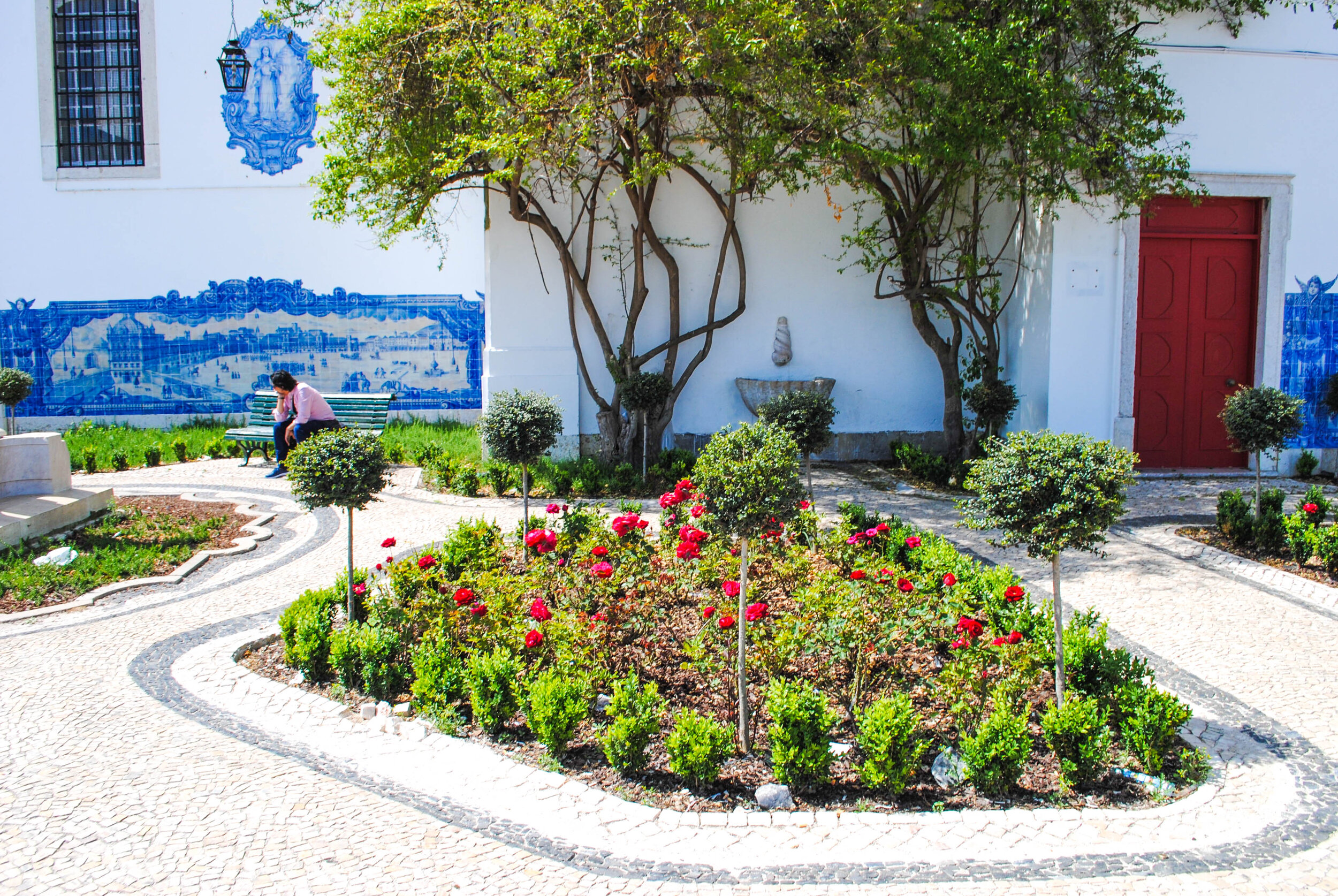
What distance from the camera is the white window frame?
13281mm

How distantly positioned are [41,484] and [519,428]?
429 cm

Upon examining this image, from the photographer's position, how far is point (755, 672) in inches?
165

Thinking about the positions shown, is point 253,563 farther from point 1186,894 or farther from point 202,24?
point 202,24

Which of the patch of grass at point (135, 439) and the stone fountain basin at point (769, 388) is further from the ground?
the stone fountain basin at point (769, 388)

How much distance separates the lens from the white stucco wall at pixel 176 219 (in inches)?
522

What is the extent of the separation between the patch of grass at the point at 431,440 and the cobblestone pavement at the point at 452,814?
17.9 feet

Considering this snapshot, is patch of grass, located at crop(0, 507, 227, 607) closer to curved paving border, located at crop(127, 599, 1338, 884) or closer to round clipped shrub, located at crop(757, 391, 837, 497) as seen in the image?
curved paving border, located at crop(127, 599, 1338, 884)

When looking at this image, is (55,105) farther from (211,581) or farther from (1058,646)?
(1058,646)

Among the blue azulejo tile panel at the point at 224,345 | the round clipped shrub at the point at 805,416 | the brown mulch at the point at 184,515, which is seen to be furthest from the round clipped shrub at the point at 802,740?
the blue azulejo tile panel at the point at 224,345

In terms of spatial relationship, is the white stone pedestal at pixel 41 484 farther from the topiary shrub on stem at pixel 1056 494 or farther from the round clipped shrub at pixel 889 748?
the topiary shrub on stem at pixel 1056 494

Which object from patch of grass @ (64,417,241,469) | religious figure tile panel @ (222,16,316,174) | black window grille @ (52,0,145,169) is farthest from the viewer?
black window grille @ (52,0,145,169)

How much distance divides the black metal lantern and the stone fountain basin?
840 cm

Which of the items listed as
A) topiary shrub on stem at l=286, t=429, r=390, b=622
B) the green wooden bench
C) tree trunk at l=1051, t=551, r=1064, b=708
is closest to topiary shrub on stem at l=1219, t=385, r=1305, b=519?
tree trunk at l=1051, t=551, r=1064, b=708

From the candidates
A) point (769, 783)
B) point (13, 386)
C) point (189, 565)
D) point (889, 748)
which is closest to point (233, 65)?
point (13, 386)
